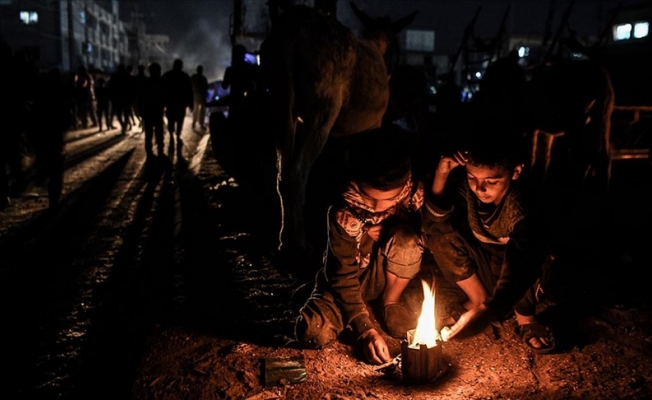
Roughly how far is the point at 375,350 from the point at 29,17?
5371 cm

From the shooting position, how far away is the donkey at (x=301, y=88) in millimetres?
4652

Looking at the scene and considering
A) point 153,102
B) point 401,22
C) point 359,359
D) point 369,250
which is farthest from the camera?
point 153,102

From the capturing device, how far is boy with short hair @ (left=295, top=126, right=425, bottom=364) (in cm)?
303

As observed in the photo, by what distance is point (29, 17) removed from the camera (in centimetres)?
4631

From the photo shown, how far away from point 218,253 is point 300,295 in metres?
1.43

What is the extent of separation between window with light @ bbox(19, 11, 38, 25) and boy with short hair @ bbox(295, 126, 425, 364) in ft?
173

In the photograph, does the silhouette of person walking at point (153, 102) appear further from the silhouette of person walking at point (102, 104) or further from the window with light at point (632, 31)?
the window with light at point (632, 31)

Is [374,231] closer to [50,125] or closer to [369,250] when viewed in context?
[369,250]

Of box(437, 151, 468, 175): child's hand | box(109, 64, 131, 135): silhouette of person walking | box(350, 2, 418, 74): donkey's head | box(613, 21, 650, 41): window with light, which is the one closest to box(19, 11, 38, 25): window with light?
box(109, 64, 131, 135): silhouette of person walking

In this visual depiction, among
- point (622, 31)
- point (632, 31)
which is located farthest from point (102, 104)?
point (622, 31)

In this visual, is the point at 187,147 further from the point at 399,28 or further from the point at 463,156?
the point at 463,156

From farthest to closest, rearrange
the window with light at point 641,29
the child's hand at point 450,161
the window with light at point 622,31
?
the window with light at point 622,31, the window with light at point 641,29, the child's hand at point 450,161

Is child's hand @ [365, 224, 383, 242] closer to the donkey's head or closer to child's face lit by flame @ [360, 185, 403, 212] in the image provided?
child's face lit by flame @ [360, 185, 403, 212]

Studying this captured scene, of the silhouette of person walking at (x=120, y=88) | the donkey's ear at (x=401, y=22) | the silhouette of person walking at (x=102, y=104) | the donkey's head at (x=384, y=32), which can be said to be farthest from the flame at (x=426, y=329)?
the silhouette of person walking at (x=102, y=104)
